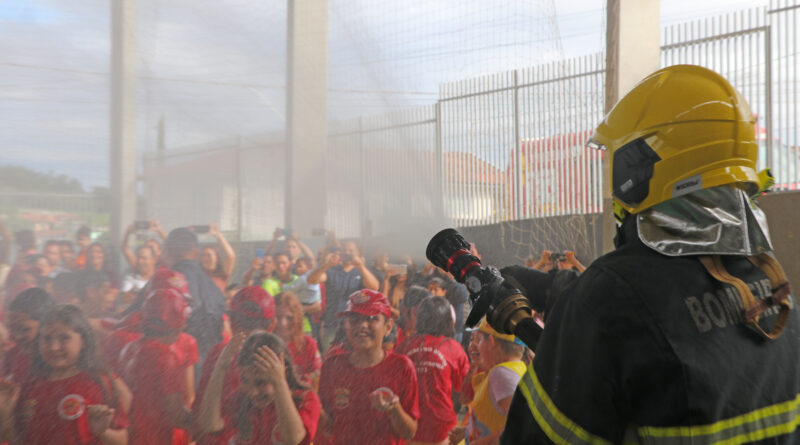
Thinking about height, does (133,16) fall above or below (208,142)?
above

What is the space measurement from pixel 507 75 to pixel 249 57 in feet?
4.36

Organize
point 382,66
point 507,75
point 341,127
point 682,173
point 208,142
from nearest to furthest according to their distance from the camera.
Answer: point 682,173 < point 208,142 < point 341,127 < point 382,66 < point 507,75

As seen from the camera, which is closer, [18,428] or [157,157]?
[18,428]

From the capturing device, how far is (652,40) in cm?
240

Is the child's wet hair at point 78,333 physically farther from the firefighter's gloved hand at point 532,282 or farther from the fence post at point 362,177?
the firefighter's gloved hand at point 532,282

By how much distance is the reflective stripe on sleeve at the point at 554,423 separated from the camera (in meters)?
0.73

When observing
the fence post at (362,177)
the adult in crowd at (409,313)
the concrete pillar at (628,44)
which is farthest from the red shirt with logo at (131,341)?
the concrete pillar at (628,44)


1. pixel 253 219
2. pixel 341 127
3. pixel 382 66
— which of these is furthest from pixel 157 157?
pixel 382 66

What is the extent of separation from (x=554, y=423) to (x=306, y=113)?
4.43ft

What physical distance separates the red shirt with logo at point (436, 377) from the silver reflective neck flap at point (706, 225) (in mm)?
1501

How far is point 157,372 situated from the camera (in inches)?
60.0

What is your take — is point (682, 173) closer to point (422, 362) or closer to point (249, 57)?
point (249, 57)

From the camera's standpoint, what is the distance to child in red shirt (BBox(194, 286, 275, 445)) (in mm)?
1607

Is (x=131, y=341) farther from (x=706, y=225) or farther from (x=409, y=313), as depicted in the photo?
(x=706, y=225)
